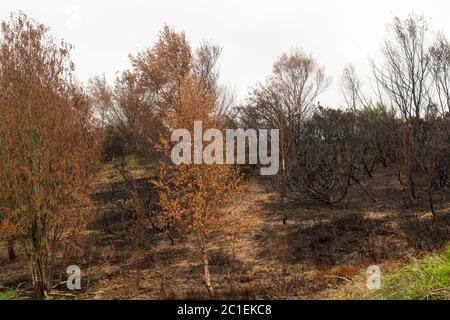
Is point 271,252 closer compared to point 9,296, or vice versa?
point 9,296

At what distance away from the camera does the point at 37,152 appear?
10930 mm

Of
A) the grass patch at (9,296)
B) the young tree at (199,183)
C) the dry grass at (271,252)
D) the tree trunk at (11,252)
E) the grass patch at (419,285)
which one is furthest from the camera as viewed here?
the tree trunk at (11,252)

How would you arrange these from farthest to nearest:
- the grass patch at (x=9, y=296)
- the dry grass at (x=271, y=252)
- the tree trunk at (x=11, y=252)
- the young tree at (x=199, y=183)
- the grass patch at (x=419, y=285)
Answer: the tree trunk at (x=11, y=252) → the young tree at (x=199, y=183) → the dry grass at (x=271, y=252) → the grass patch at (x=9, y=296) → the grass patch at (x=419, y=285)

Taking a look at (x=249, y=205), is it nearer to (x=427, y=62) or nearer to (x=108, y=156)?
(x=427, y=62)

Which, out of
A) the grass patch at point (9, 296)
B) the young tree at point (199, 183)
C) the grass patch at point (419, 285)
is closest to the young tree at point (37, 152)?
the grass patch at point (9, 296)

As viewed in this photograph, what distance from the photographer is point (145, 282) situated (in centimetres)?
1166

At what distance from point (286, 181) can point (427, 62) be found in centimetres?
706

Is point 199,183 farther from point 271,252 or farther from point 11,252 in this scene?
point 11,252

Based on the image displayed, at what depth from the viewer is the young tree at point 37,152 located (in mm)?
10688

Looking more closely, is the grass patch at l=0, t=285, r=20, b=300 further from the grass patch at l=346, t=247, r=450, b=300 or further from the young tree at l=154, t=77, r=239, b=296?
the grass patch at l=346, t=247, r=450, b=300

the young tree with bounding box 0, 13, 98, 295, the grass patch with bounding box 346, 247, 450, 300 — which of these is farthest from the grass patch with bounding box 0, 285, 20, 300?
the grass patch with bounding box 346, 247, 450, 300

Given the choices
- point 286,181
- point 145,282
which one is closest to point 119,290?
point 145,282

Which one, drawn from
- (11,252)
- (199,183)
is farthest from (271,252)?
(11,252)

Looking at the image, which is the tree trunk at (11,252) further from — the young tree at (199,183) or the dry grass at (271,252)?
the young tree at (199,183)
